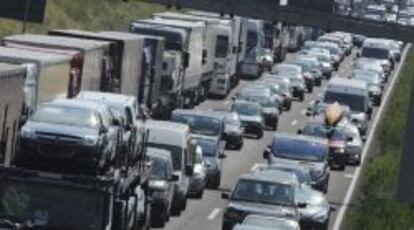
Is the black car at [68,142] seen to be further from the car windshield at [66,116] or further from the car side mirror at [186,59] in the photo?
the car side mirror at [186,59]

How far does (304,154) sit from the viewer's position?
40875 mm

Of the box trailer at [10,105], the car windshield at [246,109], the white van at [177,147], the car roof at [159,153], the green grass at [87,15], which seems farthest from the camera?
the green grass at [87,15]

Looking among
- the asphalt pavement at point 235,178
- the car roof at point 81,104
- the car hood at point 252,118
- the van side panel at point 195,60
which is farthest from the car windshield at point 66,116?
the van side panel at point 195,60

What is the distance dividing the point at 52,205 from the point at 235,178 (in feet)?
73.5

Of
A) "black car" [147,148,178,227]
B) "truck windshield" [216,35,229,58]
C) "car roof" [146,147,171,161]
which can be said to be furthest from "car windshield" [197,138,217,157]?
"truck windshield" [216,35,229,58]

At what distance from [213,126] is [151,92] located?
20.3 ft

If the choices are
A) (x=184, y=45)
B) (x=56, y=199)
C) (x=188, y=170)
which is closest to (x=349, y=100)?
(x=184, y=45)

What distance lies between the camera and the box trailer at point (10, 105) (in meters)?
24.1

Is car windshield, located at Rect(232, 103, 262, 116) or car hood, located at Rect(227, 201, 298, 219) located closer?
car hood, located at Rect(227, 201, 298, 219)

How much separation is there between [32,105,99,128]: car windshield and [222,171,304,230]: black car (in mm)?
6229

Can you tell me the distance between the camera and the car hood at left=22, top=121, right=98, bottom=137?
23359 millimetres

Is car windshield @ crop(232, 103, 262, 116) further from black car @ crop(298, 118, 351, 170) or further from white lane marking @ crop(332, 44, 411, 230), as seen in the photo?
black car @ crop(298, 118, 351, 170)

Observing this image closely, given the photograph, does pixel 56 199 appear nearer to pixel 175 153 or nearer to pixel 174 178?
pixel 174 178

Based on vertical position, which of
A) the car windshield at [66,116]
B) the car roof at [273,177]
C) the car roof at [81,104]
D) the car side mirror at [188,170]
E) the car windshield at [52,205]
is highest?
the car roof at [81,104]
